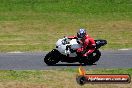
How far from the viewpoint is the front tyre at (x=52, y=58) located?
24766 mm

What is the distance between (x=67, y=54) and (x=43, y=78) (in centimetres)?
447

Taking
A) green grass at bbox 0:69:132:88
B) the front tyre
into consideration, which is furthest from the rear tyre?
green grass at bbox 0:69:132:88

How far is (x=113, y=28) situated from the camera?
43250 mm

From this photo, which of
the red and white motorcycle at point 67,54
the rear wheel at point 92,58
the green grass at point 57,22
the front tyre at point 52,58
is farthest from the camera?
the green grass at point 57,22

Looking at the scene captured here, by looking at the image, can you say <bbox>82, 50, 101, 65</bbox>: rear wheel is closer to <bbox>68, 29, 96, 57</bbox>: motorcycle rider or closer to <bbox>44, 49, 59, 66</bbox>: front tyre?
<bbox>68, 29, 96, 57</bbox>: motorcycle rider

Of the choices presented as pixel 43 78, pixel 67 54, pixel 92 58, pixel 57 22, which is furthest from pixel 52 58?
pixel 57 22

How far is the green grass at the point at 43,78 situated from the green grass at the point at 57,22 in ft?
27.9

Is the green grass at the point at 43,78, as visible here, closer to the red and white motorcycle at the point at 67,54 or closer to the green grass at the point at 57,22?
the red and white motorcycle at the point at 67,54

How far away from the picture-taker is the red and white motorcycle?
80.9ft

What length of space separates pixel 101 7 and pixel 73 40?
2702 centimetres

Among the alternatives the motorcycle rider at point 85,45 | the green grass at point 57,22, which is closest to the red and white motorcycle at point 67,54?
the motorcycle rider at point 85,45

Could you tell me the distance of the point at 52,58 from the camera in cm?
2489

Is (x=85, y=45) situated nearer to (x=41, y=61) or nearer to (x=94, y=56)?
(x=94, y=56)

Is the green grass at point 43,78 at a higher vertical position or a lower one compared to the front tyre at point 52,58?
higher
